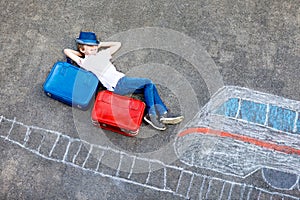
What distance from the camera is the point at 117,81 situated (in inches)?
175

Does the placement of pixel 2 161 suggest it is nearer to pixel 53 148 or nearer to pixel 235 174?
pixel 53 148

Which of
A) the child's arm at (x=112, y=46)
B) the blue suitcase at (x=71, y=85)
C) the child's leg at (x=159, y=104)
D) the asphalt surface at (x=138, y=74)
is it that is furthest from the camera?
the child's arm at (x=112, y=46)

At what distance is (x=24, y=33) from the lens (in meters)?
4.84

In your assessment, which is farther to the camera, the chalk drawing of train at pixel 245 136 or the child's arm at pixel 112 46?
the child's arm at pixel 112 46

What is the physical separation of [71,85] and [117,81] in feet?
1.52

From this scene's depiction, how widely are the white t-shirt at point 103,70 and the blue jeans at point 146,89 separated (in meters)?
0.06

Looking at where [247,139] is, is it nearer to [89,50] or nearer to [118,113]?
[118,113]

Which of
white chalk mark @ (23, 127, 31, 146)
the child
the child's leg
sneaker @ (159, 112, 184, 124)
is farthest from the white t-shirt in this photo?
white chalk mark @ (23, 127, 31, 146)

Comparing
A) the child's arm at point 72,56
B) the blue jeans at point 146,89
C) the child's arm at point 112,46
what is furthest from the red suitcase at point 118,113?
the child's arm at point 112,46

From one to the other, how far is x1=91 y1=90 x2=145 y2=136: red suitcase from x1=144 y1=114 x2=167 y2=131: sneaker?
0.12 m

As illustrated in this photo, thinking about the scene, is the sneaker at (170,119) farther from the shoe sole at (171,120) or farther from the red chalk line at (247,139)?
the red chalk line at (247,139)

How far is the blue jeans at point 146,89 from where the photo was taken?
4.40m

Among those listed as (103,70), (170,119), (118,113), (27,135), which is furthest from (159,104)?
(27,135)

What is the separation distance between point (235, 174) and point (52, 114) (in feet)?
6.32
